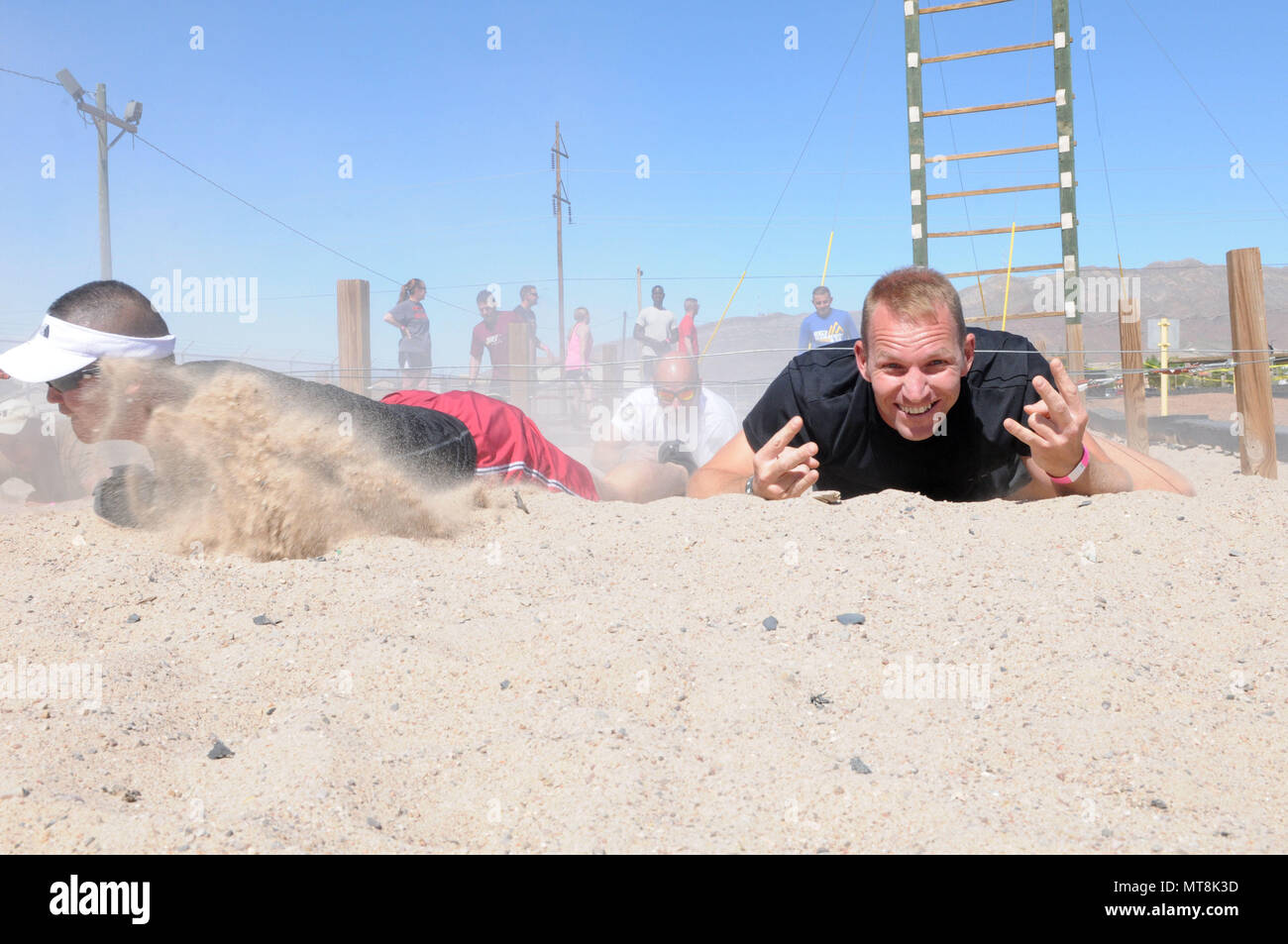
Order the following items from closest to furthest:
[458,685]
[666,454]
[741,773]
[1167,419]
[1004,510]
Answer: [741,773] < [458,685] < [1004,510] < [666,454] < [1167,419]

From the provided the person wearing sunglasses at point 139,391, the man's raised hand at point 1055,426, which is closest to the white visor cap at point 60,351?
the person wearing sunglasses at point 139,391

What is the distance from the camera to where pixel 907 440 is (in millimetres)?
3146

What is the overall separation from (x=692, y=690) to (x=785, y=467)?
1.41m

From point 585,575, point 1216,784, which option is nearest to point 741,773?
point 1216,784

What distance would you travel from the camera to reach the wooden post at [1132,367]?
474cm

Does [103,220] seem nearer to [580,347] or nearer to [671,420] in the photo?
[580,347]

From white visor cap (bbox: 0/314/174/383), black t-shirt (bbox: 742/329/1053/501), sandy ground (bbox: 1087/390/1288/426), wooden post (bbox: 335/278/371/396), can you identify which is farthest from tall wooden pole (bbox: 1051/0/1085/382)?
white visor cap (bbox: 0/314/174/383)

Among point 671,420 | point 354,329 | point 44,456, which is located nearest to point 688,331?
point 671,420

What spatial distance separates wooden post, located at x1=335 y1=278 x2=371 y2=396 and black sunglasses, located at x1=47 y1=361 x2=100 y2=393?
156 inches

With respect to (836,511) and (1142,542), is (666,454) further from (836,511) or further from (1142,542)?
(1142,542)

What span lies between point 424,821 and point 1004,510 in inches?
83.9

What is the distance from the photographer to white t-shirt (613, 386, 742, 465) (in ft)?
23.0

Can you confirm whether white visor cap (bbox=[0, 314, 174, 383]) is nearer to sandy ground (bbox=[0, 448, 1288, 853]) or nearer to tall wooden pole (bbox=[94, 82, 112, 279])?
sandy ground (bbox=[0, 448, 1288, 853])
